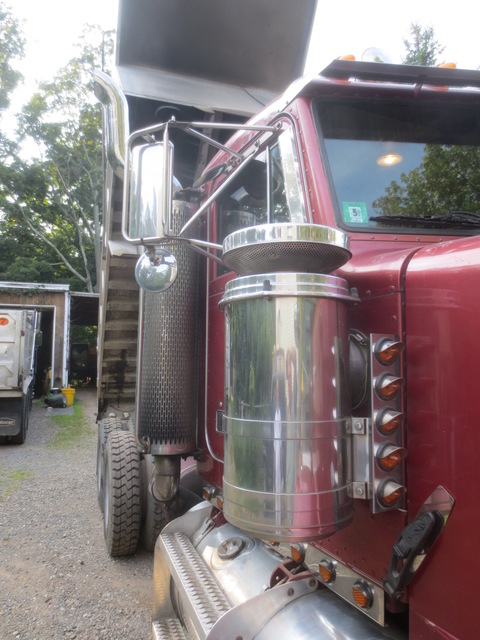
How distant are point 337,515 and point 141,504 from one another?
8.63ft

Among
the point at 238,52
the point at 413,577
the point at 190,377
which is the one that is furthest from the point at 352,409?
the point at 238,52

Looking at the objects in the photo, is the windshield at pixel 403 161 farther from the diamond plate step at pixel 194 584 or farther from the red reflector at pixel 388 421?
the diamond plate step at pixel 194 584

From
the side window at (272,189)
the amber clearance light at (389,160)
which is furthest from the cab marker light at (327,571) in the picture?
the amber clearance light at (389,160)

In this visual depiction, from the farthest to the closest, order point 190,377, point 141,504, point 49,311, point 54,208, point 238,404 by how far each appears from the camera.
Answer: point 54,208 → point 49,311 → point 141,504 → point 190,377 → point 238,404

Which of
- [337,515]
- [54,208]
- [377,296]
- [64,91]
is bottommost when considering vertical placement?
[337,515]

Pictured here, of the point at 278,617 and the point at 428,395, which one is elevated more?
the point at 428,395

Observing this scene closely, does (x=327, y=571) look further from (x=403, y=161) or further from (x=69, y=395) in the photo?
(x=69, y=395)

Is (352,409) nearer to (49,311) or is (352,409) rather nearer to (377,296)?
(377,296)

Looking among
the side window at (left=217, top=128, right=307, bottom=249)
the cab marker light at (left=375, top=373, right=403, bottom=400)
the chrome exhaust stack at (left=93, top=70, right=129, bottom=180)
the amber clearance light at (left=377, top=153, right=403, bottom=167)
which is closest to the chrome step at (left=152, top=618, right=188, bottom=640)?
the cab marker light at (left=375, top=373, right=403, bottom=400)

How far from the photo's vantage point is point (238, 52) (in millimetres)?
3791

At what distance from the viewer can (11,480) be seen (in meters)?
6.56

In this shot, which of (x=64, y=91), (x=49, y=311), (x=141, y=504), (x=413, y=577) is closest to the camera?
(x=413, y=577)

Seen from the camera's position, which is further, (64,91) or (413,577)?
(64,91)

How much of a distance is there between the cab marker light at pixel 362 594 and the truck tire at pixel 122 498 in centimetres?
242
